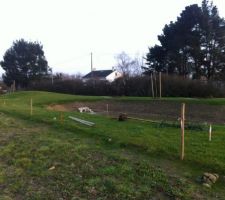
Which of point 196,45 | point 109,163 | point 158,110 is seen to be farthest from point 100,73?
point 109,163

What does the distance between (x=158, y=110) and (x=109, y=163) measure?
1911cm

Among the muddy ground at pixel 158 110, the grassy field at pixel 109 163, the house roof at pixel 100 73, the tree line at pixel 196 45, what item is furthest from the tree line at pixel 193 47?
the house roof at pixel 100 73

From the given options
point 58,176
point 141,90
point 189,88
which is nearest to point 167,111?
point 189,88

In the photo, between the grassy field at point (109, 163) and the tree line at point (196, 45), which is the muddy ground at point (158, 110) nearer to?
the grassy field at point (109, 163)

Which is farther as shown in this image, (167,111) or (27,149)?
(167,111)

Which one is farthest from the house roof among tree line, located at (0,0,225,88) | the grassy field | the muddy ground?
the grassy field

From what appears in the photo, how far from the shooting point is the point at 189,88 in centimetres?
3741

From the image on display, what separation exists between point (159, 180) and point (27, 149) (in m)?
4.43

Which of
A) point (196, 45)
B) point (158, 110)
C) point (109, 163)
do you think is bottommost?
point (109, 163)

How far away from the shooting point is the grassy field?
22.3 ft

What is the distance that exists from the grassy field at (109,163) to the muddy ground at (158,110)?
423 inches

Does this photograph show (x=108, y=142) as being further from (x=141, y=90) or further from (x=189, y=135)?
(x=141, y=90)

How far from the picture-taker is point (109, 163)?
8617 mm

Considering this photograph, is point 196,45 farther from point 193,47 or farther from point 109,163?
point 109,163
